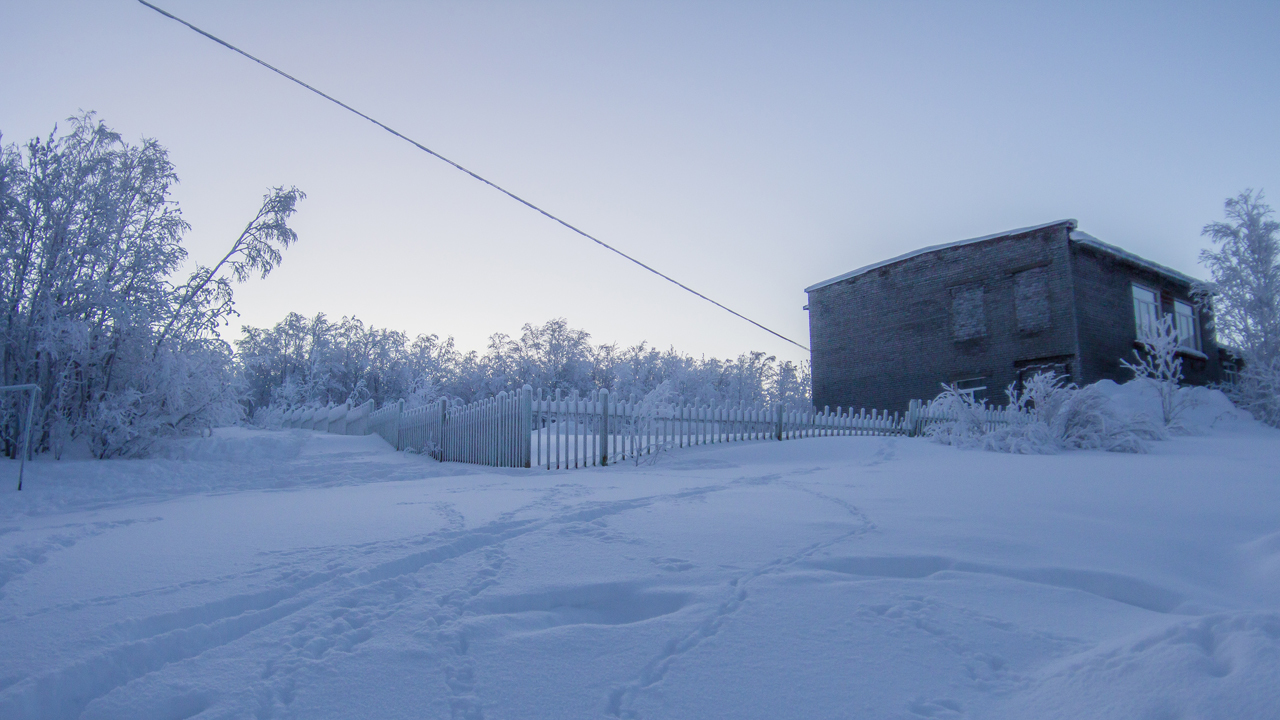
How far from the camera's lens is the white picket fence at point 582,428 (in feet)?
31.4

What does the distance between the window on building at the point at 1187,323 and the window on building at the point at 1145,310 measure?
1.33 metres

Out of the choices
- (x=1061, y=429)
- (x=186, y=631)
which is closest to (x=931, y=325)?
(x=1061, y=429)

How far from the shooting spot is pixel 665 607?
260 centimetres

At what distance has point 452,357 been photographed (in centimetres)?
4884

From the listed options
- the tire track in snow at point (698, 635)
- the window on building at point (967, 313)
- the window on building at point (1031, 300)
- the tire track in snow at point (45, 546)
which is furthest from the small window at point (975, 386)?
the tire track in snow at point (45, 546)

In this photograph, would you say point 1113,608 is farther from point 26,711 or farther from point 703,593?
point 26,711

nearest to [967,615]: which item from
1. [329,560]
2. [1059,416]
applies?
[329,560]

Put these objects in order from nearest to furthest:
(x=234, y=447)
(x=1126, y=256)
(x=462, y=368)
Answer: (x=234, y=447) < (x=1126, y=256) < (x=462, y=368)

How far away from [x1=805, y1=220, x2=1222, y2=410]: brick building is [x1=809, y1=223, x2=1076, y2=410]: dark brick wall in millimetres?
31

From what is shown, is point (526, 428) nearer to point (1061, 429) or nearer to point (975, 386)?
point (1061, 429)

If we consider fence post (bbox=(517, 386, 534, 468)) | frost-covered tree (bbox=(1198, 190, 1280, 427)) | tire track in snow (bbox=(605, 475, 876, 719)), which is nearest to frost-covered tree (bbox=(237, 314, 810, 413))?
frost-covered tree (bbox=(1198, 190, 1280, 427))

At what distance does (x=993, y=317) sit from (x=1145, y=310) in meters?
4.93

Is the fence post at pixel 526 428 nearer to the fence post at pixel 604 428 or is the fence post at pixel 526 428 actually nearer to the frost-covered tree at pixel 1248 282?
the fence post at pixel 604 428

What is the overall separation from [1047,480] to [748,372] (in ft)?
145
